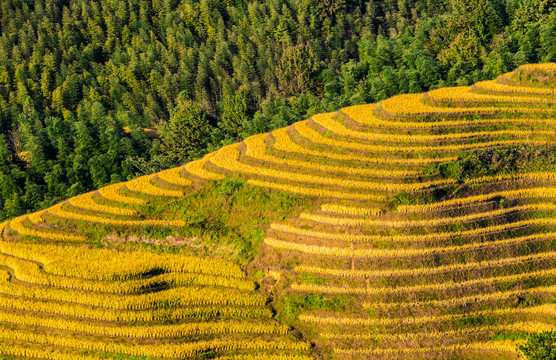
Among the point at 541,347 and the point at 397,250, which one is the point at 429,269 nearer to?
the point at 397,250

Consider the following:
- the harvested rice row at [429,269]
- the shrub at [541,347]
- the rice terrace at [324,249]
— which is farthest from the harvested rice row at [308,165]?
the shrub at [541,347]

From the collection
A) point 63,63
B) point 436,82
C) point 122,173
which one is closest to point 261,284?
point 122,173

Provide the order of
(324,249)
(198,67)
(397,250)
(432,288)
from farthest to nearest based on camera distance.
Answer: (198,67) → (324,249) → (397,250) → (432,288)

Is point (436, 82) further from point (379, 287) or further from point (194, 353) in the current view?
point (194, 353)

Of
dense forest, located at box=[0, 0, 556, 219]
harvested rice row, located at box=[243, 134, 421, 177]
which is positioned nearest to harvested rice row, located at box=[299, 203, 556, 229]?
harvested rice row, located at box=[243, 134, 421, 177]

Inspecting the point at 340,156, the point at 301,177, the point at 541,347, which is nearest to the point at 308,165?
the point at 301,177

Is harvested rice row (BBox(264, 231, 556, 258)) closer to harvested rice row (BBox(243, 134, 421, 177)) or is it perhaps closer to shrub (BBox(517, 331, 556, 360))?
harvested rice row (BBox(243, 134, 421, 177))

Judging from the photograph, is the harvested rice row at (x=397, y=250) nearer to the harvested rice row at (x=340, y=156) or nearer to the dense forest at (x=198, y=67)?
the harvested rice row at (x=340, y=156)
